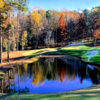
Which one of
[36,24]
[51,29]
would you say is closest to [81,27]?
[51,29]

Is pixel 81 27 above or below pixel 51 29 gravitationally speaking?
above

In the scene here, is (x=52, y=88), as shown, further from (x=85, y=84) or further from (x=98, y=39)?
(x=98, y=39)

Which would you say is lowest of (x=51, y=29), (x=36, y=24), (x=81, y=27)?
(x=51, y=29)

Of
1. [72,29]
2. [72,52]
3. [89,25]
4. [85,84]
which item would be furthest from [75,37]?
[85,84]

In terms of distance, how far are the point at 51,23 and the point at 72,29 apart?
7462 millimetres

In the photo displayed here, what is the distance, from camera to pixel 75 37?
4653 centimetres

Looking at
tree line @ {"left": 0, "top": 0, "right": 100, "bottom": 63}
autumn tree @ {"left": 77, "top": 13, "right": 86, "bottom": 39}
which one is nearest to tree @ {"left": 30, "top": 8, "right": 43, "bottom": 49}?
tree line @ {"left": 0, "top": 0, "right": 100, "bottom": 63}

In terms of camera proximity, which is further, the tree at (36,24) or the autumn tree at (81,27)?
the autumn tree at (81,27)

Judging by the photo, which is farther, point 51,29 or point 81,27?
point 51,29

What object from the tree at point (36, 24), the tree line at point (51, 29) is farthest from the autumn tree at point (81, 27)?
the tree at point (36, 24)

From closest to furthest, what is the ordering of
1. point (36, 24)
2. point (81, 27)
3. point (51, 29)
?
point (36, 24) < point (81, 27) < point (51, 29)

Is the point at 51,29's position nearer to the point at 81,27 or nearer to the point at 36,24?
the point at 36,24

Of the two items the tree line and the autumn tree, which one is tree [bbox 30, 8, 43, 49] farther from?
the autumn tree

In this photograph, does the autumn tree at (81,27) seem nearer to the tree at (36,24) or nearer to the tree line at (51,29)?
the tree line at (51,29)
